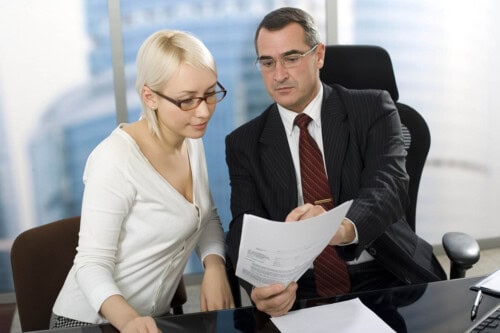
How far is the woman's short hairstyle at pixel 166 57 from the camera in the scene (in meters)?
1.61

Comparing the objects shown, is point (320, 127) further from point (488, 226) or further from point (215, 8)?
point (488, 226)

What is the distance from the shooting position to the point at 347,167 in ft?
6.49

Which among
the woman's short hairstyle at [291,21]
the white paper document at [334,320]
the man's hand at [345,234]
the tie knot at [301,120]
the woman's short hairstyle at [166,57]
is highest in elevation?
the woman's short hairstyle at [291,21]

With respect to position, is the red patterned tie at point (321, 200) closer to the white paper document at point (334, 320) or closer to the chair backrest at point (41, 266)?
the white paper document at point (334, 320)

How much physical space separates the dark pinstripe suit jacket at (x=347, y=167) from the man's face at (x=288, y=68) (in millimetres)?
101

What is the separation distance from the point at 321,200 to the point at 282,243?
672 millimetres

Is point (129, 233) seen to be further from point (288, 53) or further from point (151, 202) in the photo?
point (288, 53)

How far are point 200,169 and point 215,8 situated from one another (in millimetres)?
1643

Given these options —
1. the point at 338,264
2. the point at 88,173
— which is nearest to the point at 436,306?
the point at 338,264

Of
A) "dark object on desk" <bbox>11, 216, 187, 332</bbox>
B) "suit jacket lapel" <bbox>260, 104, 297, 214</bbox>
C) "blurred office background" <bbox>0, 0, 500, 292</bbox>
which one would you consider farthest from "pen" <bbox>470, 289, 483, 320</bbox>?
"blurred office background" <bbox>0, 0, 500, 292</bbox>

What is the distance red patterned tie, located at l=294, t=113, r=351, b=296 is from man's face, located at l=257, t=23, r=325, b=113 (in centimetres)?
17

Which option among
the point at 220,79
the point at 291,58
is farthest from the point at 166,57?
the point at 220,79

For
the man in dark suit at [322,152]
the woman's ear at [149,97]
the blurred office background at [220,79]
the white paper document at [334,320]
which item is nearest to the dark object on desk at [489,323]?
the white paper document at [334,320]

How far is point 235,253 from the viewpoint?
1.83 meters
